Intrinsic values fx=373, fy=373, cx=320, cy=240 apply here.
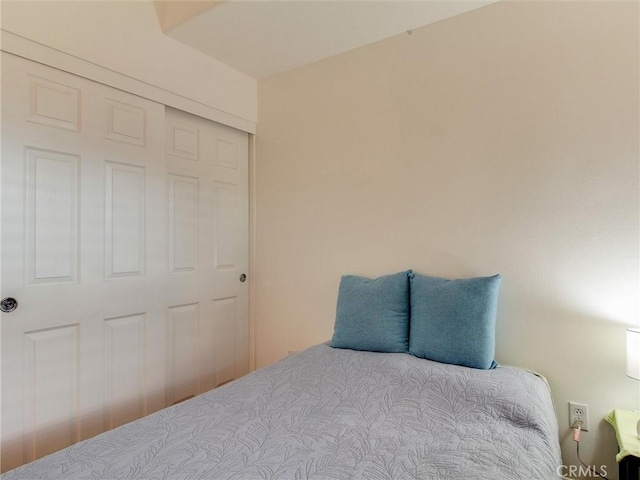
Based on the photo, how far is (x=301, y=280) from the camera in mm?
2488

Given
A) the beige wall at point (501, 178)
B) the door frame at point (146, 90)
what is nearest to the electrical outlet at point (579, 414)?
the beige wall at point (501, 178)

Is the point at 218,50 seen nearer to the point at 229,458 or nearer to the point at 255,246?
the point at 255,246

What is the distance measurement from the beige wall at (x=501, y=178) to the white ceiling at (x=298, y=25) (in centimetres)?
9

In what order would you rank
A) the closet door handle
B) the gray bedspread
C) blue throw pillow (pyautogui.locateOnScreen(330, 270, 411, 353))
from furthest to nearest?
blue throw pillow (pyautogui.locateOnScreen(330, 270, 411, 353)), the closet door handle, the gray bedspread

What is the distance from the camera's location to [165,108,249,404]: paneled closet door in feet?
7.32

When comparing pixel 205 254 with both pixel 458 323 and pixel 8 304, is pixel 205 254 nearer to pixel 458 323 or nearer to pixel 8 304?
pixel 8 304

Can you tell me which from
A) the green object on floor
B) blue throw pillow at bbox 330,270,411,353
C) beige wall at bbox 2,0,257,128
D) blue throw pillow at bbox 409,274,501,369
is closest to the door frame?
beige wall at bbox 2,0,257,128

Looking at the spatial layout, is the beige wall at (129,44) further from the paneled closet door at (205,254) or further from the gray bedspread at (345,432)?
the gray bedspread at (345,432)

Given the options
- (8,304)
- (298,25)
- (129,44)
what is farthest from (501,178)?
(8,304)

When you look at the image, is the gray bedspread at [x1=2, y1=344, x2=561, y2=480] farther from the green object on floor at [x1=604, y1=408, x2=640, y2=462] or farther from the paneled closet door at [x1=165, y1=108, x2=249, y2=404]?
the paneled closet door at [x1=165, y1=108, x2=249, y2=404]

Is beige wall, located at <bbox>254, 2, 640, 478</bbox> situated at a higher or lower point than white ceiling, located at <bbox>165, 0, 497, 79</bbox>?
lower

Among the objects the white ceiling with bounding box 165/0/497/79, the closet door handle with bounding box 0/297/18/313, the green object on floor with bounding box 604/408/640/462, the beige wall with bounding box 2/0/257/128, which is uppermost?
the white ceiling with bounding box 165/0/497/79

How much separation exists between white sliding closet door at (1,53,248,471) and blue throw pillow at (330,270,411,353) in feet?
3.18

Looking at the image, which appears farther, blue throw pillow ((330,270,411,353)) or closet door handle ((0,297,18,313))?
blue throw pillow ((330,270,411,353))
